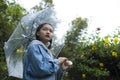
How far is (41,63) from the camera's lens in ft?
10.5

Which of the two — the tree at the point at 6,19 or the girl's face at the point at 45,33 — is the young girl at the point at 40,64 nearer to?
the girl's face at the point at 45,33

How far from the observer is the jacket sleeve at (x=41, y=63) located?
3.20 m

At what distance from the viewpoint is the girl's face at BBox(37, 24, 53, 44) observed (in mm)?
3480

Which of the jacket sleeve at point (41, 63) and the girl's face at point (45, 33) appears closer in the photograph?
the jacket sleeve at point (41, 63)

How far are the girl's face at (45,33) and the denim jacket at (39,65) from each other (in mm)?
139

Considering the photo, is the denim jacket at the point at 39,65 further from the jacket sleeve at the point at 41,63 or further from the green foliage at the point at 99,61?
the green foliage at the point at 99,61

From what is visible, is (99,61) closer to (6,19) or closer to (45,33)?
(45,33)

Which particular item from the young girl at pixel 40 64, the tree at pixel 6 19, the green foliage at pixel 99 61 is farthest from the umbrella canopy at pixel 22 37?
the tree at pixel 6 19

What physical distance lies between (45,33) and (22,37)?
0.81 metres

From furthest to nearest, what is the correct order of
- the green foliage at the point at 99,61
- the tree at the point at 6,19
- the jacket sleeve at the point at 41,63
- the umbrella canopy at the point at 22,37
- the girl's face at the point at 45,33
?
the tree at the point at 6,19
the green foliage at the point at 99,61
the umbrella canopy at the point at 22,37
the girl's face at the point at 45,33
the jacket sleeve at the point at 41,63

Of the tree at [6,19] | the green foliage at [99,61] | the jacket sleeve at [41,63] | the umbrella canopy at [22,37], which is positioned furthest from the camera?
the tree at [6,19]

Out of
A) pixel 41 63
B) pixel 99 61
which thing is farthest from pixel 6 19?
pixel 41 63

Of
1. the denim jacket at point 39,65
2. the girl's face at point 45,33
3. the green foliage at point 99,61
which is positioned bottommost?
the green foliage at point 99,61

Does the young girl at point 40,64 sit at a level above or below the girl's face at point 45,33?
below
